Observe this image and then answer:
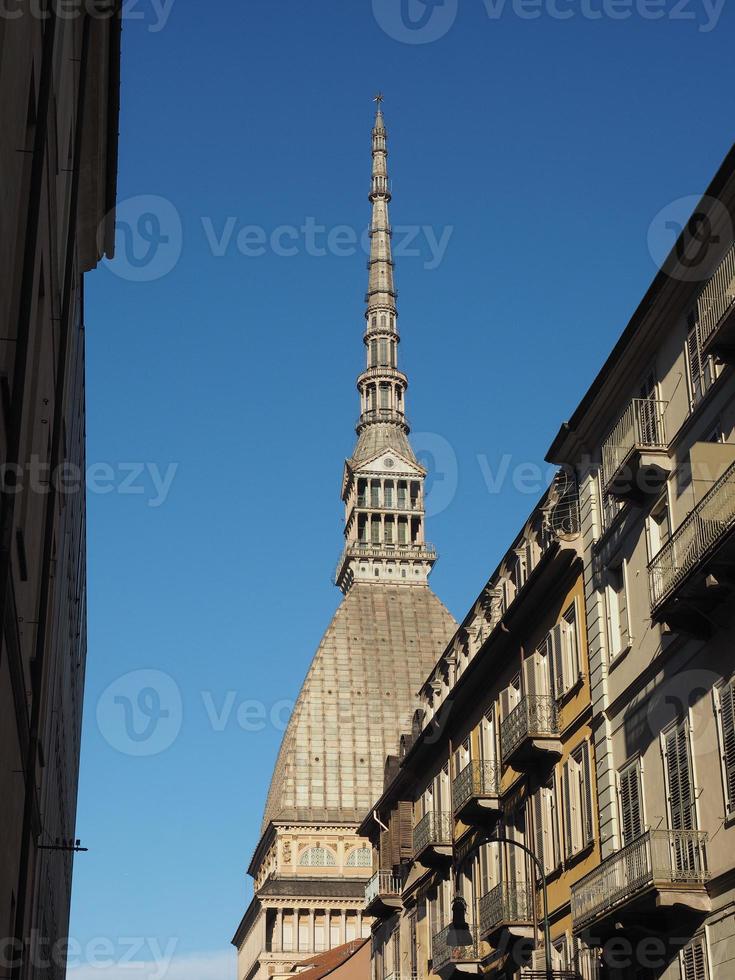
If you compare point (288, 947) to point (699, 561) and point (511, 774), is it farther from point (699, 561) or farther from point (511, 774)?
point (699, 561)

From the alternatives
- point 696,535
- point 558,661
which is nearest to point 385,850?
point 558,661

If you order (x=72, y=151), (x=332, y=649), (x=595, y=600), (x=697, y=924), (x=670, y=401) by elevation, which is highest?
(x=332, y=649)

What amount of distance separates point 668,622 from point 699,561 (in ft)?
8.08

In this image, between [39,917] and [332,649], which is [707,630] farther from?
[332,649]

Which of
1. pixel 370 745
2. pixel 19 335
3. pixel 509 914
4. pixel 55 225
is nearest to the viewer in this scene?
pixel 19 335

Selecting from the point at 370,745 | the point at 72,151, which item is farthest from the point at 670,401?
the point at 370,745

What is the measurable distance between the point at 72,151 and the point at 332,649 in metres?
141

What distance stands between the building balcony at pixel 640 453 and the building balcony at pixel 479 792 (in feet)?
43.9

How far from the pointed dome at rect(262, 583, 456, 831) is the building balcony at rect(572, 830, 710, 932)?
4865 inches

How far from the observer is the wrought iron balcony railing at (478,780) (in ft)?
140

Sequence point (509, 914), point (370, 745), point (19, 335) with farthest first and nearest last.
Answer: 1. point (370, 745)
2. point (509, 914)
3. point (19, 335)

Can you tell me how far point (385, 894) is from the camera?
5941 cm

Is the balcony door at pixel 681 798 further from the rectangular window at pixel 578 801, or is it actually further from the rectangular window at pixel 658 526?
the rectangular window at pixel 578 801

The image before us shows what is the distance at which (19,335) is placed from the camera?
18.2 metres
